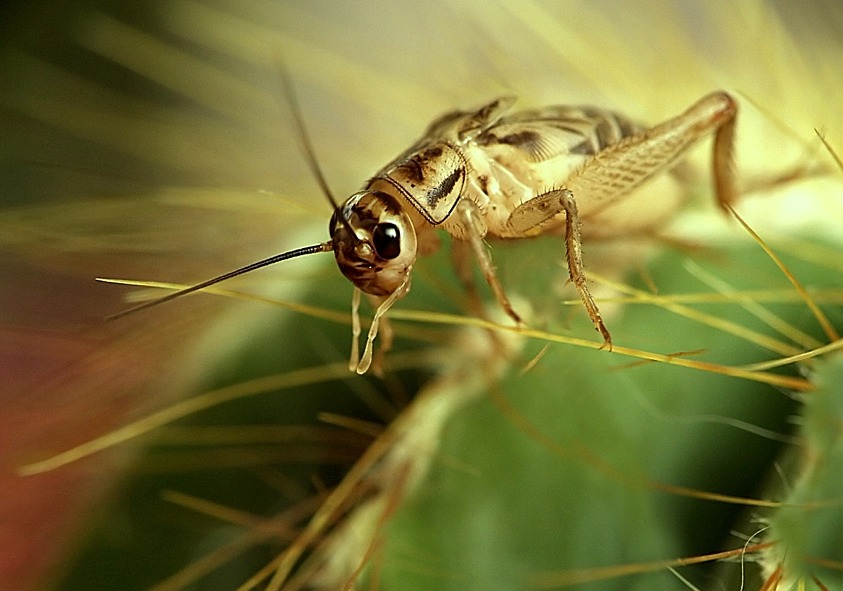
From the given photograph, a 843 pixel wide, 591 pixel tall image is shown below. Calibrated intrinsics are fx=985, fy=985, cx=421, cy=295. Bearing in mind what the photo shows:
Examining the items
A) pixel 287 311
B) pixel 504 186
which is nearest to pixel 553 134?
pixel 504 186

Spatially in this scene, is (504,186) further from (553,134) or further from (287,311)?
(287,311)

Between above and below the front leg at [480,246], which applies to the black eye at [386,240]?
above

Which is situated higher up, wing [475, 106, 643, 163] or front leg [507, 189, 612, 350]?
wing [475, 106, 643, 163]

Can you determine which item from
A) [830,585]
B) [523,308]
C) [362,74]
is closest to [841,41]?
[362,74]

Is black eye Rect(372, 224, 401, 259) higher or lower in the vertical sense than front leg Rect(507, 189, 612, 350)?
higher
